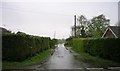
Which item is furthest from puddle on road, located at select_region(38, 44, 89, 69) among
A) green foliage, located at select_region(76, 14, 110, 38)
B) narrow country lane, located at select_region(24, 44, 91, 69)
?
green foliage, located at select_region(76, 14, 110, 38)

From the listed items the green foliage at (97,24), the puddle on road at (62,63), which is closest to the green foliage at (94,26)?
the green foliage at (97,24)

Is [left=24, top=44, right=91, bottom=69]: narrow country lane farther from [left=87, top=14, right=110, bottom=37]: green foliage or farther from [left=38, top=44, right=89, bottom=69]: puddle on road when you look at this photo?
[left=87, top=14, right=110, bottom=37]: green foliage

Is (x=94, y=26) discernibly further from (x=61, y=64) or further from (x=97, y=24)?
(x=61, y=64)

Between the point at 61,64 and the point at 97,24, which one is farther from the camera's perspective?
the point at 97,24

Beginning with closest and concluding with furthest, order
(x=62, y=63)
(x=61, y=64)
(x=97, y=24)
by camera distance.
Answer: (x=61, y=64)
(x=62, y=63)
(x=97, y=24)

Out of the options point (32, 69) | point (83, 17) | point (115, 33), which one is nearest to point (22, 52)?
point (32, 69)

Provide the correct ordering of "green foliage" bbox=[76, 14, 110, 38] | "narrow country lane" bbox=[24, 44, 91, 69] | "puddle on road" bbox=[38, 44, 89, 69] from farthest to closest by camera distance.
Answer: "green foliage" bbox=[76, 14, 110, 38] < "puddle on road" bbox=[38, 44, 89, 69] < "narrow country lane" bbox=[24, 44, 91, 69]

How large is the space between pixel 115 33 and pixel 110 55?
21.4 m

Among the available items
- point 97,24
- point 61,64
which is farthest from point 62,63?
point 97,24

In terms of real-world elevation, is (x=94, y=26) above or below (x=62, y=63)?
above

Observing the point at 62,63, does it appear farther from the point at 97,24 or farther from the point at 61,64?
the point at 97,24

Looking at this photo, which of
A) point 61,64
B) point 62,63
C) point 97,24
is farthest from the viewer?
point 97,24

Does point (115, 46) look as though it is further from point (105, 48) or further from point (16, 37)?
point (16, 37)

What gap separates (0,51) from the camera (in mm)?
17375
